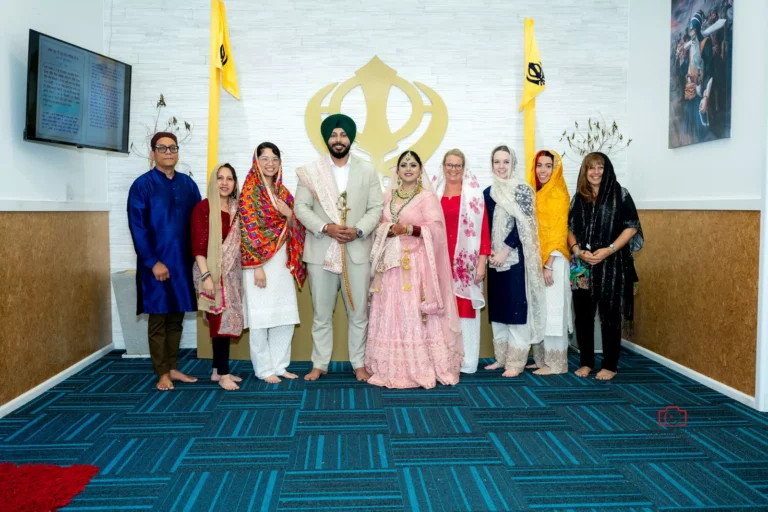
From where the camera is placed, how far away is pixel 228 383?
3.58 meters

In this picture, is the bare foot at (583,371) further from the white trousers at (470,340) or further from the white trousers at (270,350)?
the white trousers at (270,350)

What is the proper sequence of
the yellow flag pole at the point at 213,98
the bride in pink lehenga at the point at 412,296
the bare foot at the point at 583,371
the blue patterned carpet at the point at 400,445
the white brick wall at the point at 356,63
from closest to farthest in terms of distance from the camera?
1. the blue patterned carpet at the point at 400,445
2. the bride in pink lehenga at the point at 412,296
3. the bare foot at the point at 583,371
4. the yellow flag pole at the point at 213,98
5. the white brick wall at the point at 356,63

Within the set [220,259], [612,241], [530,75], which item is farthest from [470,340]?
[530,75]

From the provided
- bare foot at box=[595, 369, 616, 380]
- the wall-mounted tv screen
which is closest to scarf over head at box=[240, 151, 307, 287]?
the wall-mounted tv screen

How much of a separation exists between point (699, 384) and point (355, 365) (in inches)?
85.0

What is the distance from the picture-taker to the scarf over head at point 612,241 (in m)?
3.65

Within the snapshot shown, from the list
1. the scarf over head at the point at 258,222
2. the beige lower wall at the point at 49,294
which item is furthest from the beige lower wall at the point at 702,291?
the beige lower wall at the point at 49,294

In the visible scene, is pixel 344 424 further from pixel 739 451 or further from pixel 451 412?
pixel 739 451

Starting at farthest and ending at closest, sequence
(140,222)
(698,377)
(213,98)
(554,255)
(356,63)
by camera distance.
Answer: (356,63) < (213,98) < (554,255) < (698,377) < (140,222)

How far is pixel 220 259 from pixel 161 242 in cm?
37

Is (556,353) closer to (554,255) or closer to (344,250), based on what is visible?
(554,255)

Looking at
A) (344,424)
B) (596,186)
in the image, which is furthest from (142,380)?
(596,186)

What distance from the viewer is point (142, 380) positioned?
12.5 feet

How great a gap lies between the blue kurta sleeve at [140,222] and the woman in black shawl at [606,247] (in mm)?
2629
